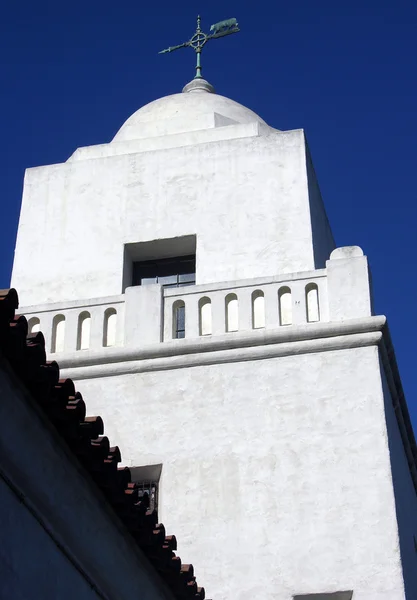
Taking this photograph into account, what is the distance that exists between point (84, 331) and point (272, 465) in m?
2.90

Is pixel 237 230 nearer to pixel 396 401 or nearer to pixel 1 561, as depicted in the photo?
pixel 396 401

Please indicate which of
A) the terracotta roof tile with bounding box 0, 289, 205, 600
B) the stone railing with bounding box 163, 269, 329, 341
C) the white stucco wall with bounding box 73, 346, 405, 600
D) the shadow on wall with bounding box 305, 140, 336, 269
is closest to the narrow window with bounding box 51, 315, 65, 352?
the white stucco wall with bounding box 73, 346, 405, 600

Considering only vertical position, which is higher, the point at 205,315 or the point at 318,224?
the point at 318,224

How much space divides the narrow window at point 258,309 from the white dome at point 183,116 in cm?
343

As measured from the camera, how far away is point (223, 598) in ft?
36.7

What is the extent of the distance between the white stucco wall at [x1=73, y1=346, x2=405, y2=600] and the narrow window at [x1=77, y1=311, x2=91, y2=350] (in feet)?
1.81

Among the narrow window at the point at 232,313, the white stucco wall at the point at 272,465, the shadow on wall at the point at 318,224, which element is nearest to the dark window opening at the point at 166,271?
the narrow window at the point at 232,313

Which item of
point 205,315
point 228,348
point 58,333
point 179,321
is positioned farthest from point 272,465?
point 58,333

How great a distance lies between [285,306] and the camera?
13.2 m

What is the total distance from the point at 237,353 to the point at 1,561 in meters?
6.27

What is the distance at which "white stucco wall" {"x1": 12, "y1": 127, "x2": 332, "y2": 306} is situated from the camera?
1422cm

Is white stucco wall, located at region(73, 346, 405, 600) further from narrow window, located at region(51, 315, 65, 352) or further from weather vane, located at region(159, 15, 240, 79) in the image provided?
weather vane, located at region(159, 15, 240, 79)

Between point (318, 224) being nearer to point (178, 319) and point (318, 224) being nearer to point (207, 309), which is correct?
point (207, 309)

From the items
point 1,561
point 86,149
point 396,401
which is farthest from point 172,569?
point 86,149
